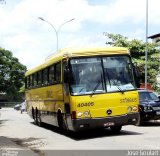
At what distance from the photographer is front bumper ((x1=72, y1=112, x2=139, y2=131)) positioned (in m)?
16.3

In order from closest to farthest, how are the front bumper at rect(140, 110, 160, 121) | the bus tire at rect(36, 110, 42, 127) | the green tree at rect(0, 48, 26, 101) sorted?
the front bumper at rect(140, 110, 160, 121) → the bus tire at rect(36, 110, 42, 127) → the green tree at rect(0, 48, 26, 101)

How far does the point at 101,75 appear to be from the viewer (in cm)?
1681

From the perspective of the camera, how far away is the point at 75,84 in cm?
1655

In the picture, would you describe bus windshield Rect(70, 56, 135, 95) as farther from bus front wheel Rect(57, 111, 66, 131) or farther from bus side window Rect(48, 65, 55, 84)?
bus side window Rect(48, 65, 55, 84)

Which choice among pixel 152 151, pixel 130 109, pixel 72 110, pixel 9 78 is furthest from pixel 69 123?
pixel 9 78

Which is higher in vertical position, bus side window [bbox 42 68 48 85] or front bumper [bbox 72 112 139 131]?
bus side window [bbox 42 68 48 85]

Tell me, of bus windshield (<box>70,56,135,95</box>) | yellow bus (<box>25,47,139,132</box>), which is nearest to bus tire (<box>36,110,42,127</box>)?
yellow bus (<box>25,47,139,132</box>)

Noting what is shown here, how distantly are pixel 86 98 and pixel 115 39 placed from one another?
3762 cm

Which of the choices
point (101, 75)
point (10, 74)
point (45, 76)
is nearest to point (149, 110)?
point (45, 76)

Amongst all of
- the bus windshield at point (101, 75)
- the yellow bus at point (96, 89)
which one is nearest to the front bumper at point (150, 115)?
the yellow bus at point (96, 89)

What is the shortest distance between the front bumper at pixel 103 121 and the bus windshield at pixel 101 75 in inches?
35.7

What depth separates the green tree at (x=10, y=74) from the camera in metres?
104

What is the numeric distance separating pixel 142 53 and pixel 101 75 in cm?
3635

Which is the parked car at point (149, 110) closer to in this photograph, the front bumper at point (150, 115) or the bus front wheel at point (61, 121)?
the front bumper at point (150, 115)
